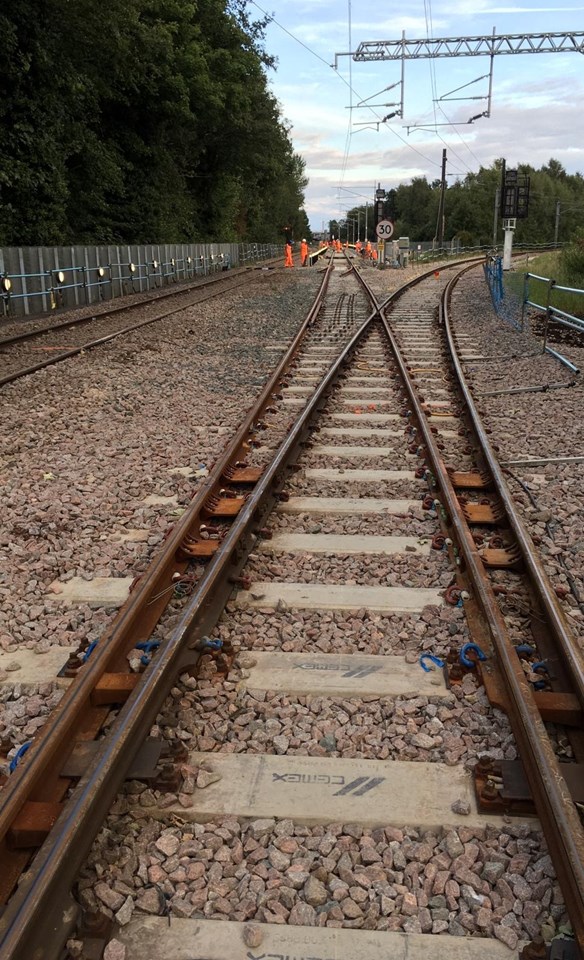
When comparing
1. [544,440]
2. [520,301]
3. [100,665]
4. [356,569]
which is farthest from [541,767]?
[520,301]

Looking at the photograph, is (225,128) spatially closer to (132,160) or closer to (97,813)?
(132,160)

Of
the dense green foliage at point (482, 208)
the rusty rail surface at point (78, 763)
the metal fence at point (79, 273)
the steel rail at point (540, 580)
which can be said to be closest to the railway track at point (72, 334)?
the metal fence at point (79, 273)

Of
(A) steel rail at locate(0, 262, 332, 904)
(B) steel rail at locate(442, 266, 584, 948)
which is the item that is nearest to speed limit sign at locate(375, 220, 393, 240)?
(A) steel rail at locate(0, 262, 332, 904)

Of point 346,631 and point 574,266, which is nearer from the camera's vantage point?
point 346,631

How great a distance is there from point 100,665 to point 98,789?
2.63ft

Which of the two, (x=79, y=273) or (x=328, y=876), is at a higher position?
(x=79, y=273)

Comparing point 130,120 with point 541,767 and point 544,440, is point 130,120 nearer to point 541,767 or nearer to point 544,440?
point 544,440

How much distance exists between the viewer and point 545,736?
109 inches

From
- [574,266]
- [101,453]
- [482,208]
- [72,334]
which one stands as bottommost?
[101,453]

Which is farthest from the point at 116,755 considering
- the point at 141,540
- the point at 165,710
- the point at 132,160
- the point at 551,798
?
the point at 132,160

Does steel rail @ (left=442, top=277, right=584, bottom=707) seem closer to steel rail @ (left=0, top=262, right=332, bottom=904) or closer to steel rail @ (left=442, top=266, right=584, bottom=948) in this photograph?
steel rail @ (left=442, top=266, right=584, bottom=948)

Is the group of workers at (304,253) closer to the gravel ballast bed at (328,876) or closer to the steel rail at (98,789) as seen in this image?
the steel rail at (98,789)

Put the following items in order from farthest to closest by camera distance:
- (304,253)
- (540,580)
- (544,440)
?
(304,253)
(544,440)
(540,580)

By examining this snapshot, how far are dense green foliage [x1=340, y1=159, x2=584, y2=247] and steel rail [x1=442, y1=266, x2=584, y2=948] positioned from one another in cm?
9703
